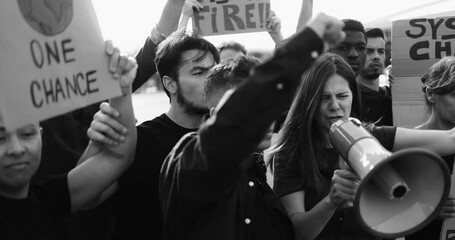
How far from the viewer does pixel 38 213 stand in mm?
2186

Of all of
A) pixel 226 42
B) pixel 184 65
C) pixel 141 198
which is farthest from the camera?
pixel 226 42

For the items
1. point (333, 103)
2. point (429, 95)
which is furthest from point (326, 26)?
point (429, 95)

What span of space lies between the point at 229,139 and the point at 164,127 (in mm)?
1201

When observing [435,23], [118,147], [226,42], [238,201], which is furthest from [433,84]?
[226,42]

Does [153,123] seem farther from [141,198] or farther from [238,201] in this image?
[238,201]

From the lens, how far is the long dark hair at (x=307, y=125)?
2791 millimetres

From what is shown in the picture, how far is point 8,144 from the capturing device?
2.13 meters

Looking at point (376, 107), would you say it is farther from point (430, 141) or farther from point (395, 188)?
point (395, 188)

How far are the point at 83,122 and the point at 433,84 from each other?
1.73 meters

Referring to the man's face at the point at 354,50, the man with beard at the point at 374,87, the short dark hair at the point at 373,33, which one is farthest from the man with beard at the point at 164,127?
the short dark hair at the point at 373,33

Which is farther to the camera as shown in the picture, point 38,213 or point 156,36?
point 156,36

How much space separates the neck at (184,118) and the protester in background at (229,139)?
877 mm

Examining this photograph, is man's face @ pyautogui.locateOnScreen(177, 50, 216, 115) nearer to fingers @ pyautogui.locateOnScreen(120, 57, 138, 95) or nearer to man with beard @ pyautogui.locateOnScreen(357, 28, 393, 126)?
fingers @ pyautogui.locateOnScreen(120, 57, 138, 95)

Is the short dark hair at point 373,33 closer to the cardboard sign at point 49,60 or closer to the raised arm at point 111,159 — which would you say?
the raised arm at point 111,159
